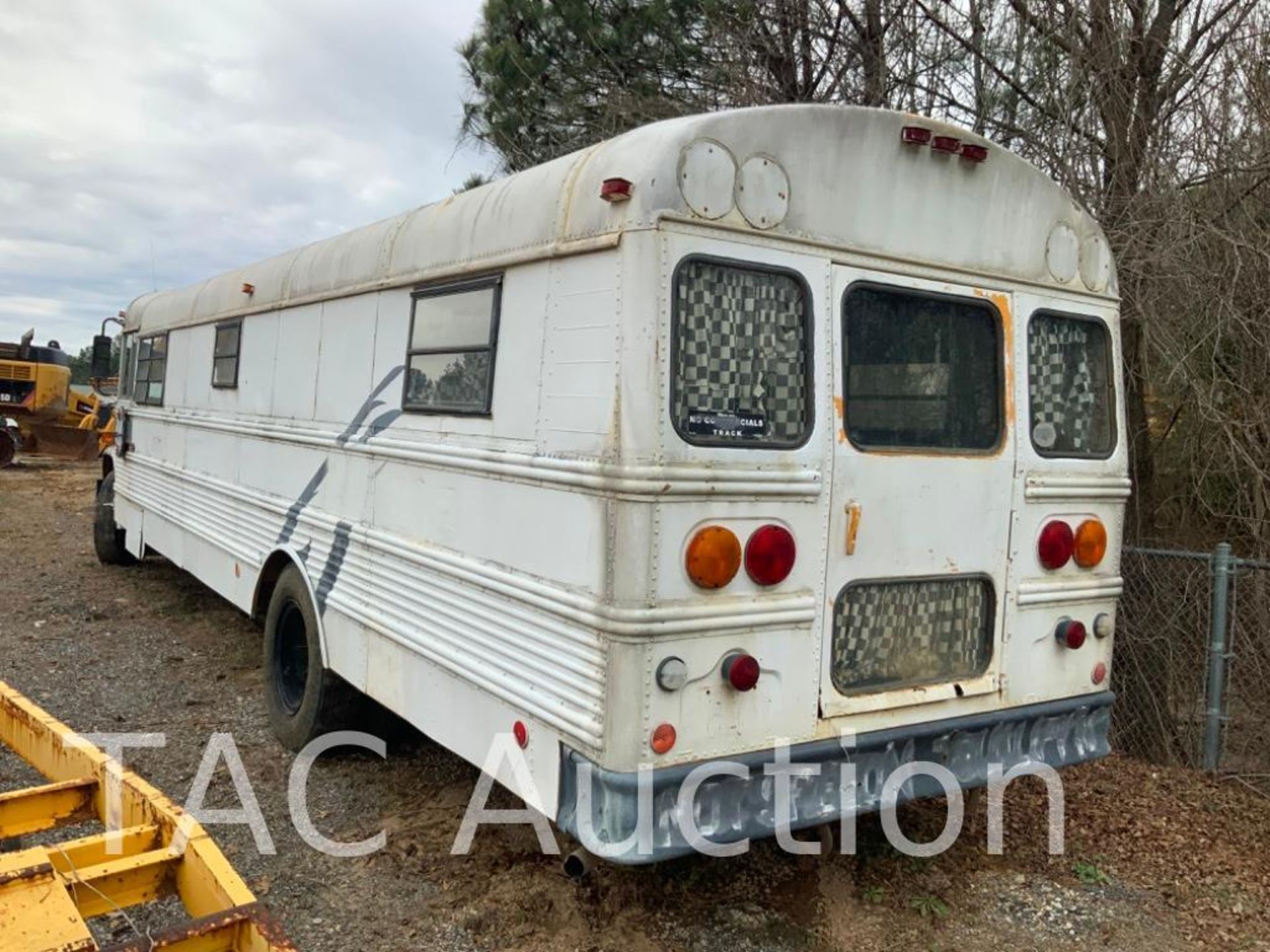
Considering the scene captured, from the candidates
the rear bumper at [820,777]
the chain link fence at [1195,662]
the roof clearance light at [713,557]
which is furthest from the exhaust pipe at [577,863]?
the chain link fence at [1195,662]

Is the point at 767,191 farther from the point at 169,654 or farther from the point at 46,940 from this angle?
the point at 169,654

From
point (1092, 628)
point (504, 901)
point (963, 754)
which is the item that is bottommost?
point (504, 901)

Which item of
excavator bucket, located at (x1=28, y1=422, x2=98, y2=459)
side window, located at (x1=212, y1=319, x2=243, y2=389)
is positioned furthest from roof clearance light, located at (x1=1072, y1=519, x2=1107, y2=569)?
excavator bucket, located at (x1=28, y1=422, x2=98, y2=459)

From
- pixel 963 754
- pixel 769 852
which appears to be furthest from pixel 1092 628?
pixel 769 852

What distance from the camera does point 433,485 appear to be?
12.5 ft

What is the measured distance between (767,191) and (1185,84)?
4304 mm

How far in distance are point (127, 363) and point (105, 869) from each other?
305 inches

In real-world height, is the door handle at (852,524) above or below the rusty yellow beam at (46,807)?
above

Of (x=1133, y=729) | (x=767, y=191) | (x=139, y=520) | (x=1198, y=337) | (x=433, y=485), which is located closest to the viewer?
(x=767, y=191)

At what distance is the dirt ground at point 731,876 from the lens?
3.40 m

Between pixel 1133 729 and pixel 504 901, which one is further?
pixel 1133 729

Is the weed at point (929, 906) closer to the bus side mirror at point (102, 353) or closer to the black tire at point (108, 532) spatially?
the black tire at point (108, 532)

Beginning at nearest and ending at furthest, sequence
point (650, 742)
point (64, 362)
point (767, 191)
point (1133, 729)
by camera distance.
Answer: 1. point (650, 742)
2. point (767, 191)
3. point (1133, 729)
4. point (64, 362)

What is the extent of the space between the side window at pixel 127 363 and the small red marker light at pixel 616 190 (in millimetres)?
7108
